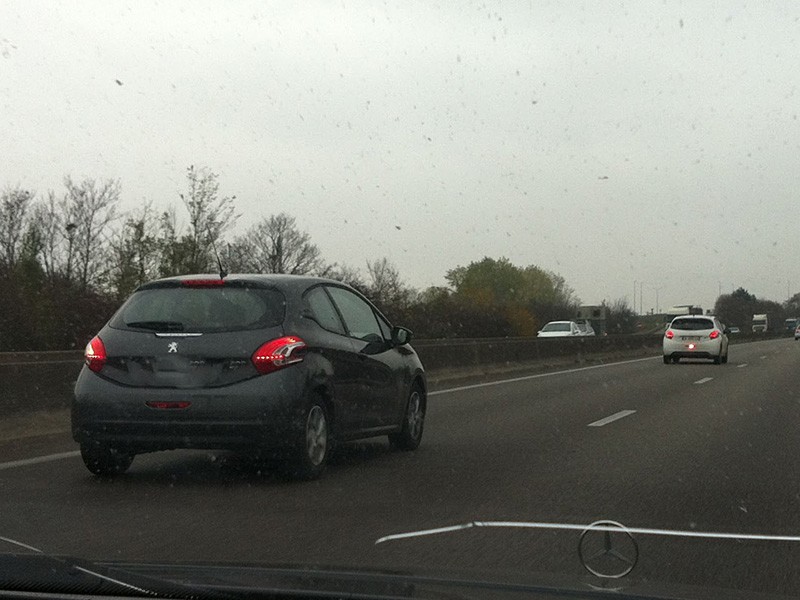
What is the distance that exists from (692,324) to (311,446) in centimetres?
2665

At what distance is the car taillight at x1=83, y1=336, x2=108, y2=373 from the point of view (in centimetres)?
794

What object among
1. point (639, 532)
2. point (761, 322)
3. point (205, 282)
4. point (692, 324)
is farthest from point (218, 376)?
point (761, 322)

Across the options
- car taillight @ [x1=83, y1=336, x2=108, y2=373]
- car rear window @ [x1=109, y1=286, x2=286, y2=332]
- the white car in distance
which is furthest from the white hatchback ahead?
car taillight @ [x1=83, y1=336, x2=108, y2=373]

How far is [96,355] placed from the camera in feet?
26.2

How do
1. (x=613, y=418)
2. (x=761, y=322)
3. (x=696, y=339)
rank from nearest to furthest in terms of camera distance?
(x=613, y=418) < (x=696, y=339) < (x=761, y=322)

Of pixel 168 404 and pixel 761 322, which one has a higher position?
pixel 761 322

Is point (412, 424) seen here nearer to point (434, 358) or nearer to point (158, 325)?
point (158, 325)

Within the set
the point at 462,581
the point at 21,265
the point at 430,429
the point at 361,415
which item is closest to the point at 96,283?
the point at 21,265

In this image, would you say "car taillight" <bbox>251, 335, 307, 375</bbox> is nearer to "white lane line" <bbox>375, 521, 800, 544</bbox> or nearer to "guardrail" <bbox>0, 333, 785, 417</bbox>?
"white lane line" <bbox>375, 521, 800, 544</bbox>

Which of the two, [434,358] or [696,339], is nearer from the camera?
[434,358]

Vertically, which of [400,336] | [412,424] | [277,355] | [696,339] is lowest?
[412,424]

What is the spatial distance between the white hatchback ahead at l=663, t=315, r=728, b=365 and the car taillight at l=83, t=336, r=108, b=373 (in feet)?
86.6

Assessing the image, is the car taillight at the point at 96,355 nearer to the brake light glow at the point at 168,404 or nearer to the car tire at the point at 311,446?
the brake light glow at the point at 168,404

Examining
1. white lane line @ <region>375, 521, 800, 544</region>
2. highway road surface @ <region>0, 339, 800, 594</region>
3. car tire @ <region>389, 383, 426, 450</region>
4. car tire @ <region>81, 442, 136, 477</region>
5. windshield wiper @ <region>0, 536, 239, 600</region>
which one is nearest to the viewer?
windshield wiper @ <region>0, 536, 239, 600</region>
